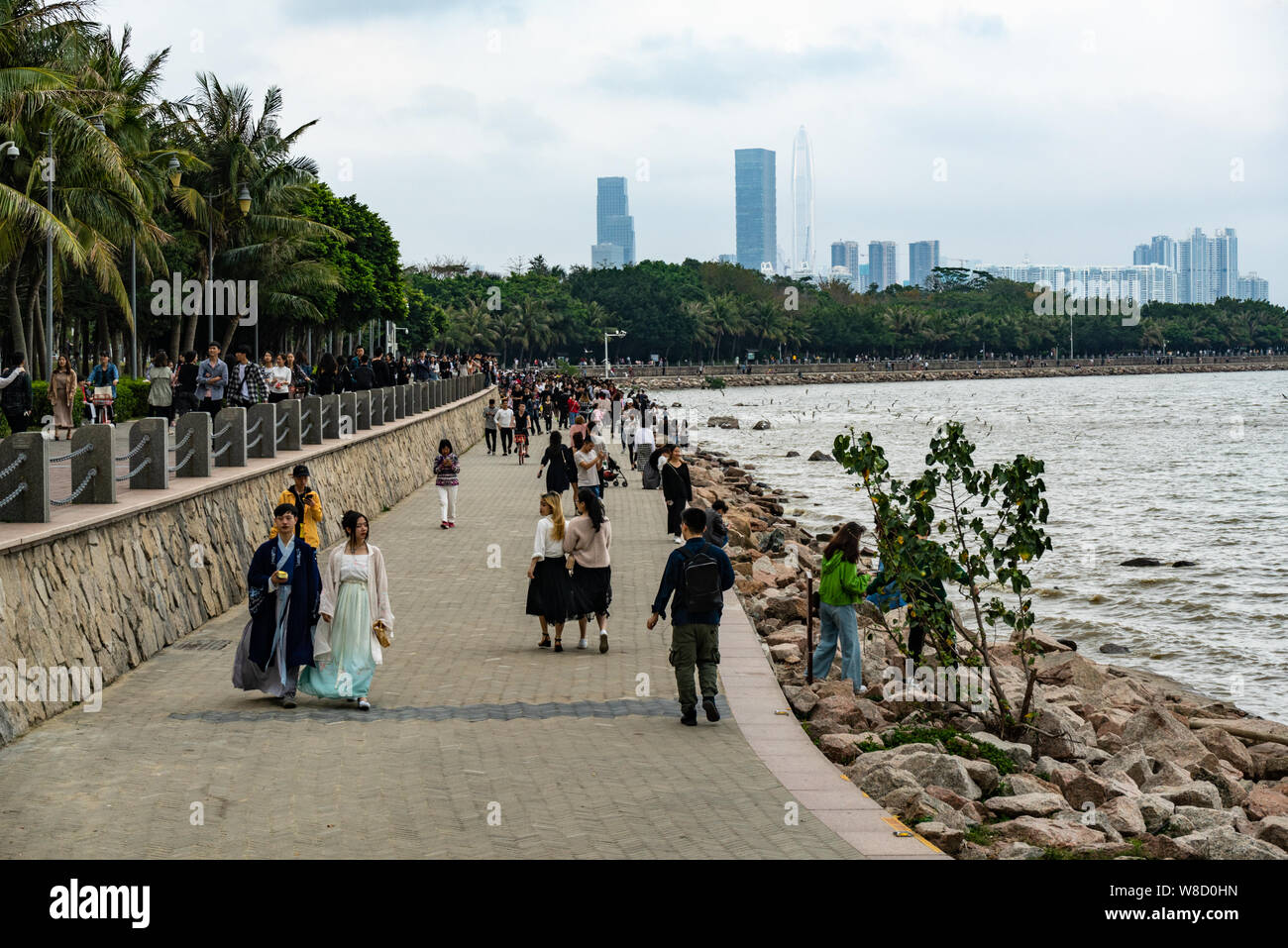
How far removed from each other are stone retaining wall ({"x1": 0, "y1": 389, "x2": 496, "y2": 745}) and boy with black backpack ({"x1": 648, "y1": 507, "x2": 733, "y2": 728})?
4.61 metres

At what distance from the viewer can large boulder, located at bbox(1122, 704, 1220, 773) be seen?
1254 cm

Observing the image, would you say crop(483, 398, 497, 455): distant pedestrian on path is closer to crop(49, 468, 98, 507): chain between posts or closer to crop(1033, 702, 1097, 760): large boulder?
crop(49, 468, 98, 507): chain between posts

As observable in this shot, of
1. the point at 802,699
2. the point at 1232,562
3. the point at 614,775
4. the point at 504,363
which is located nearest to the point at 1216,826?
the point at 802,699

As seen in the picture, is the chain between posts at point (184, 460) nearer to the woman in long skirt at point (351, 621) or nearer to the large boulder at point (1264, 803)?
the woman in long skirt at point (351, 621)

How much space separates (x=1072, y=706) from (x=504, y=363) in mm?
122069

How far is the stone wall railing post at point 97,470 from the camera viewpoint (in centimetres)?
1289

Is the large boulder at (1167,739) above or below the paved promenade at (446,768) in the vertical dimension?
below

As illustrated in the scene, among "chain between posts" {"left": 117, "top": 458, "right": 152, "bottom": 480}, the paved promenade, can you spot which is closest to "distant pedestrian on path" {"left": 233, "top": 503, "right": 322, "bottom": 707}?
the paved promenade

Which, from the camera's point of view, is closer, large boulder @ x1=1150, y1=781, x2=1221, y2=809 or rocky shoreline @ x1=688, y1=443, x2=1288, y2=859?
rocky shoreline @ x1=688, y1=443, x2=1288, y2=859

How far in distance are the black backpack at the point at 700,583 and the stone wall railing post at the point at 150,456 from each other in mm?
6653

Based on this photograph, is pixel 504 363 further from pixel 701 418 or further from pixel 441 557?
pixel 441 557

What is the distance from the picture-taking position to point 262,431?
19656 millimetres

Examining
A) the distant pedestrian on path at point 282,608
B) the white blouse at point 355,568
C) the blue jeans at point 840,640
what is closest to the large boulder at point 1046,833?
the blue jeans at point 840,640

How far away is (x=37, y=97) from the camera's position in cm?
2995
